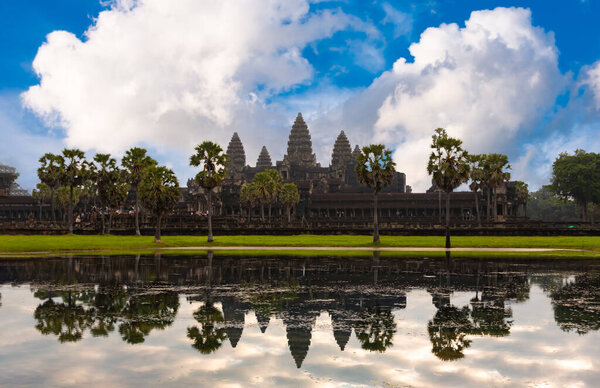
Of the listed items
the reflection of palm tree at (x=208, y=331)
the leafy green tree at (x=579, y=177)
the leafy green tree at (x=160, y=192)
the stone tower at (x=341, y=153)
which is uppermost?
the stone tower at (x=341, y=153)

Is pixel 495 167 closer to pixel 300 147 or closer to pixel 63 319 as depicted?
pixel 63 319

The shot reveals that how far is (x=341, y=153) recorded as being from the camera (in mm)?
194125

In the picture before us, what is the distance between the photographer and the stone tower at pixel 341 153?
192 m

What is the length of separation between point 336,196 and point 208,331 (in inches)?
4717

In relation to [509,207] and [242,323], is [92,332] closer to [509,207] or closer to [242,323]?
[242,323]

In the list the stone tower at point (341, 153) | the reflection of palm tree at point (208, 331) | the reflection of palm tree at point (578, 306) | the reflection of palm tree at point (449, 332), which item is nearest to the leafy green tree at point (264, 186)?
the reflection of palm tree at point (578, 306)

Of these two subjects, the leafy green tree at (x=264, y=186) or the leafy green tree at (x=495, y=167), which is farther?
the leafy green tree at (x=264, y=186)

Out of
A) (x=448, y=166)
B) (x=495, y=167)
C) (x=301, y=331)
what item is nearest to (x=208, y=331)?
(x=301, y=331)

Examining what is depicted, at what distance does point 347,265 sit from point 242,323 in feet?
59.3

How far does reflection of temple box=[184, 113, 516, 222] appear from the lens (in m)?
120

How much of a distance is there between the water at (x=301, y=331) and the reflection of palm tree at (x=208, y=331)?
5 centimetres

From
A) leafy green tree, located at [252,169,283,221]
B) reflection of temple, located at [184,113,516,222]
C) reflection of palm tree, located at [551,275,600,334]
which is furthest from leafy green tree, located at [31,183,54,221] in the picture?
reflection of palm tree, located at [551,275,600,334]

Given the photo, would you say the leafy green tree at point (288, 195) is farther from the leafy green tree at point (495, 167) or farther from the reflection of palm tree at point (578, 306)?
the reflection of palm tree at point (578, 306)

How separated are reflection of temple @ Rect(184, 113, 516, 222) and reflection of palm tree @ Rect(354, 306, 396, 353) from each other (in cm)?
7028
